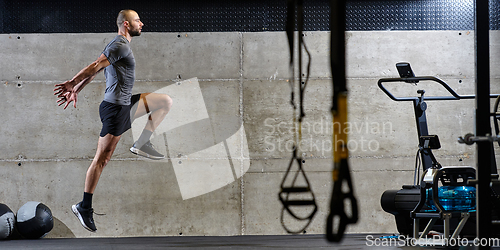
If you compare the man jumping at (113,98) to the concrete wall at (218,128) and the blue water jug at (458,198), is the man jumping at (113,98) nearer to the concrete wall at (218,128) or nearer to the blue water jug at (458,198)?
the concrete wall at (218,128)

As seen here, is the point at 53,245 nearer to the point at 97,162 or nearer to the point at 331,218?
the point at 97,162

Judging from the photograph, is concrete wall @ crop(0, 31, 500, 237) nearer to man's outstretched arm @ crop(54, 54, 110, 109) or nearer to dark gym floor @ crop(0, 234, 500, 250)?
dark gym floor @ crop(0, 234, 500, 250)

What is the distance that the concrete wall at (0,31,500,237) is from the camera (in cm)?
483

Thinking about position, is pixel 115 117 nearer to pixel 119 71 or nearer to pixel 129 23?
pixel 119 71

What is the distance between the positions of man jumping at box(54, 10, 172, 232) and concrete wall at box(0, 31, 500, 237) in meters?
0.23

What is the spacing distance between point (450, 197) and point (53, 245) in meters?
3.45

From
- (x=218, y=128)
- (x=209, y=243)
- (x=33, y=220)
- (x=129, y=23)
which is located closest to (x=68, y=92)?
(x=129, y=23)

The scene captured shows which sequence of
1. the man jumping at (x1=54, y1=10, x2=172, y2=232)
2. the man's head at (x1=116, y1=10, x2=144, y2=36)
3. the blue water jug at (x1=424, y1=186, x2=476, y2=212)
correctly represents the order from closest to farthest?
the blue water jug at (x1=424, y1=186, x2=476, y2=212) < the man jumping at (x1=54, y1=10, x2=172, y2=232) < the man's head at (x1=116, y1=10, x2=144, y2=36)

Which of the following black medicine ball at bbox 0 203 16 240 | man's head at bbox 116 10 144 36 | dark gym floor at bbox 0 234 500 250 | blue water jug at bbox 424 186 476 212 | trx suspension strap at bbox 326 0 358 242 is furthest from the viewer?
man's head at bbox 116 10 144 36

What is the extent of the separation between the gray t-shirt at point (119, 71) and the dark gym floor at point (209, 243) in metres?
1.36

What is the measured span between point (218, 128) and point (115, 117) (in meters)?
1.11

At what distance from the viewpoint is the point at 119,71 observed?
4.34 meters

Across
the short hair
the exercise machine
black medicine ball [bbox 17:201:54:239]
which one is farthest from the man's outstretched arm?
the exercise machine

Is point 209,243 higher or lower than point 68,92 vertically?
lower
